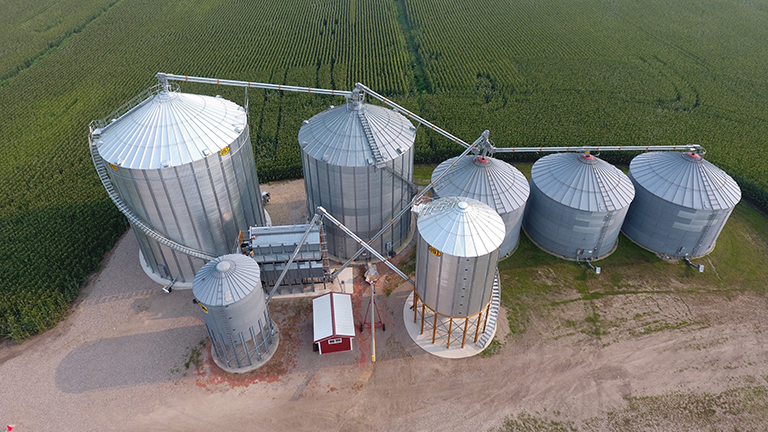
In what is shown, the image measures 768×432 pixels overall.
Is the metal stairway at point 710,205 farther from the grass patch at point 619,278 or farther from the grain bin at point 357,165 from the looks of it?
the grain bin at point 357,165

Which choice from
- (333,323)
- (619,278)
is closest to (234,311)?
(333,323)

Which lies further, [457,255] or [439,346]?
[439,346]

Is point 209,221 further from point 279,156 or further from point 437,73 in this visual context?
point 437,73

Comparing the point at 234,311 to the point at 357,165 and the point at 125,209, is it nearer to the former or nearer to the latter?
the point at 125,209

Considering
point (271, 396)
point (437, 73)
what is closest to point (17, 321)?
point (271, 396)

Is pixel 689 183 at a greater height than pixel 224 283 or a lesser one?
greater

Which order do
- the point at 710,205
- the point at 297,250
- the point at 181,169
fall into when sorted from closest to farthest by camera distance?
the point at 181,169, the point at 297,250, the point at 710,205

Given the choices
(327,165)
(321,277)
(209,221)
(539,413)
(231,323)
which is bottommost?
(539,413)
